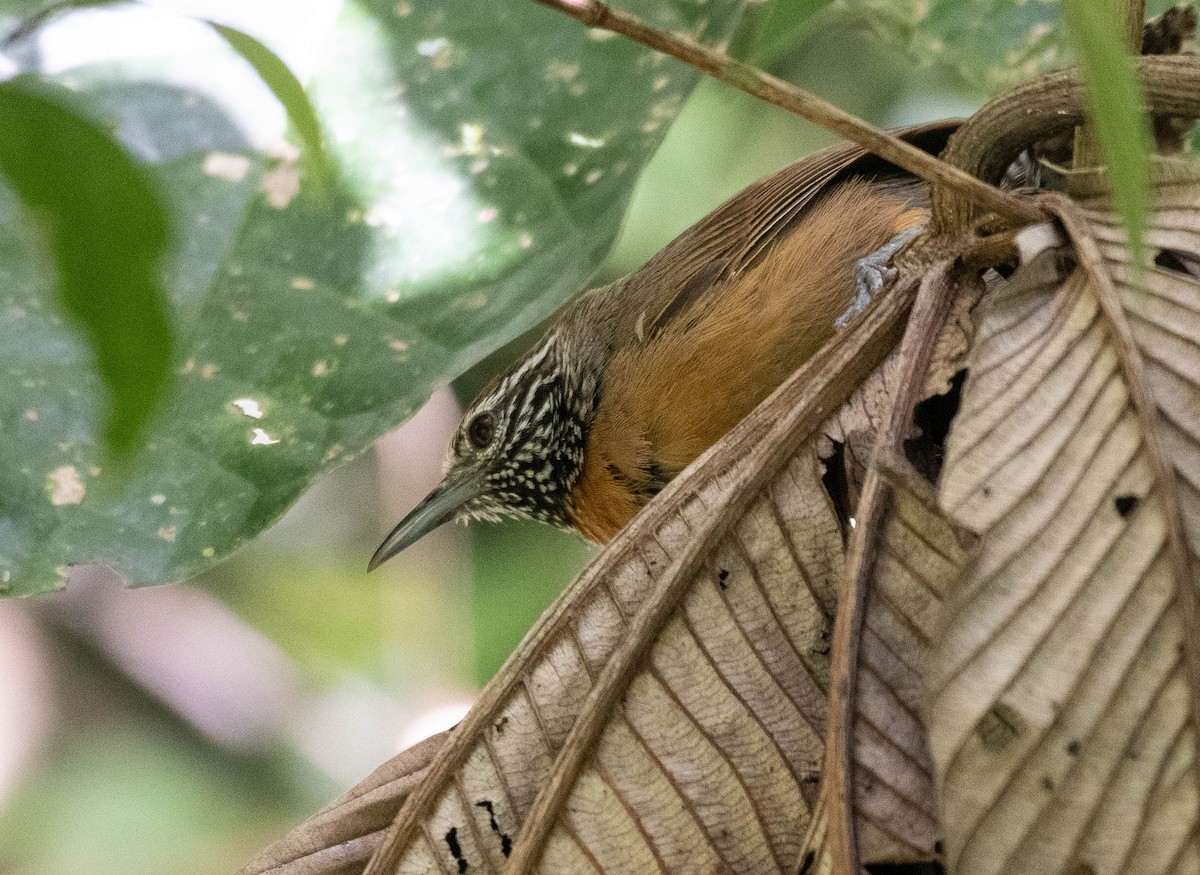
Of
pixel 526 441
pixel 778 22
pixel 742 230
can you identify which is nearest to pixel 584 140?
pixel 778 22

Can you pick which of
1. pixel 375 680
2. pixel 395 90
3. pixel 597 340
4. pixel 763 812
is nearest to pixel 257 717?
pixel 375 680

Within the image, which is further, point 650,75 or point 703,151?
point 703,151

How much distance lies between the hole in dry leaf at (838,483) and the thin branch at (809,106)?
0.31m

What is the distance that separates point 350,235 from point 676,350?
980 mm

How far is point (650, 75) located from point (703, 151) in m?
2.29

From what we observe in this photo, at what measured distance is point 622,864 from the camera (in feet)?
4.20

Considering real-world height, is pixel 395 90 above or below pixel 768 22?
above

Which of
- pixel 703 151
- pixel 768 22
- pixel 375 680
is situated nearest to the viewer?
pixel 768 22

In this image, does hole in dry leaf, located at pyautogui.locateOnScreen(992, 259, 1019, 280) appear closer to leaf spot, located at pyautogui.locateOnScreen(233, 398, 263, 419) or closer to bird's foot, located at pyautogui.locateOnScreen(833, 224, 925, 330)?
bird's foot, located at pyautogui.locateOnScreen(833, 224, 925, 330)

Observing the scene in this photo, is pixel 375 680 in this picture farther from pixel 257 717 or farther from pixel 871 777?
pixel 871 777

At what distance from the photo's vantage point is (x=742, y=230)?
8.89 ft

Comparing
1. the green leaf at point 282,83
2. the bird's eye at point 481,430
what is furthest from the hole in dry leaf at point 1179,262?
the bird's eye at point 481,430

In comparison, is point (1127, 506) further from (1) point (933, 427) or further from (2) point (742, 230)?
(2) point (742, 230)

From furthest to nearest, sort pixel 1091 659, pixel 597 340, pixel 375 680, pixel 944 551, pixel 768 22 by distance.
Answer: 1. pixel 375 680
2. pixel 597 340
3. pixel 768 22
4. pixel 944 551
5. pixel 1091 659
